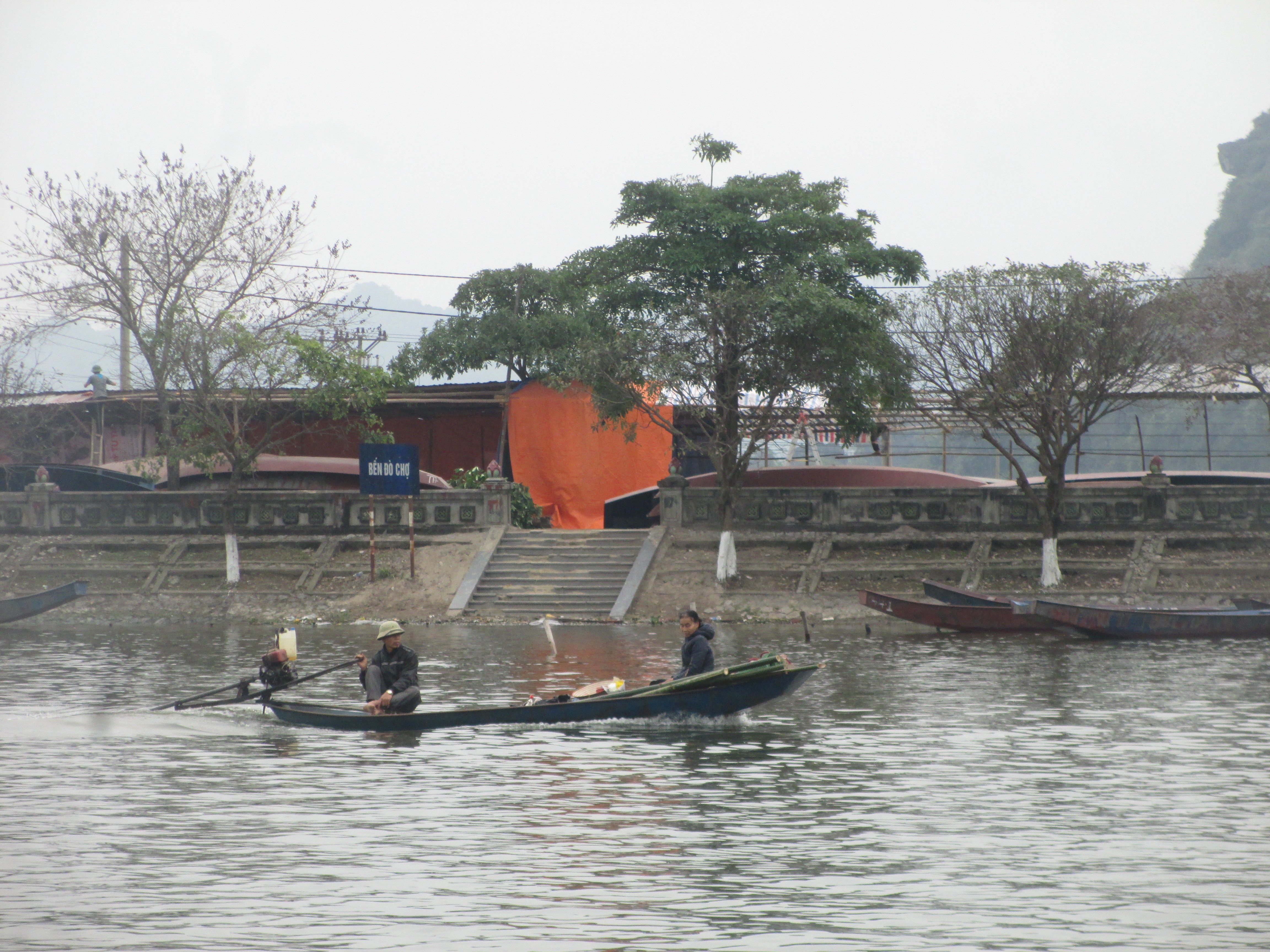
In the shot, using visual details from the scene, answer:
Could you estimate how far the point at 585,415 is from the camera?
38.3 metres

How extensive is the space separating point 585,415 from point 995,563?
1309 cm

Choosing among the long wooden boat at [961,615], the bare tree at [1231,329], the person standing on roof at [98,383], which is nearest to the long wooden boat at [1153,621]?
the long wooden boat at [961,615]

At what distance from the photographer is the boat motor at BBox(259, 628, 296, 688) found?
1700cm

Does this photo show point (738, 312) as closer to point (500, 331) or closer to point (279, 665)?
point (500, 331)

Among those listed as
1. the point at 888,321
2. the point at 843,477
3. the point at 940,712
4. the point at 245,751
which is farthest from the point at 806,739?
the point at 843,477

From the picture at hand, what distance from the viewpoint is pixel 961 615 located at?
1023 inches

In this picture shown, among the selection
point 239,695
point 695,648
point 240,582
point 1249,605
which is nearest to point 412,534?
point 240,582

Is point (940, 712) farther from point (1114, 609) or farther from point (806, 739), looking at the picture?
point (1114, 609)

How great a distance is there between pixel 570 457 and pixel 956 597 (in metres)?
15.0

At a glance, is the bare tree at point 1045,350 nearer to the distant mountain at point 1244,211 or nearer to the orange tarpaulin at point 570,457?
the orange tarpaulin at point 570,457

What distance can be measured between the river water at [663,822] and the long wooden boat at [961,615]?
606 cm

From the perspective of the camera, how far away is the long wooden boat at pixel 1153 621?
78.9ft

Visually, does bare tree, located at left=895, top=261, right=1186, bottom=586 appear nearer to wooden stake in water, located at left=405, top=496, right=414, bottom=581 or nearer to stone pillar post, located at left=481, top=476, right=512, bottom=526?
stone pillar post, located at left=481, top=476, right=512, bottom=526

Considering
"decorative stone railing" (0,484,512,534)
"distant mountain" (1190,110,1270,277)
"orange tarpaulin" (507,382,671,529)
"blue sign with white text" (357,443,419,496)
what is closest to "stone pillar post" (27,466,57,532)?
"decorative stone railing" (0,484,512,534)
